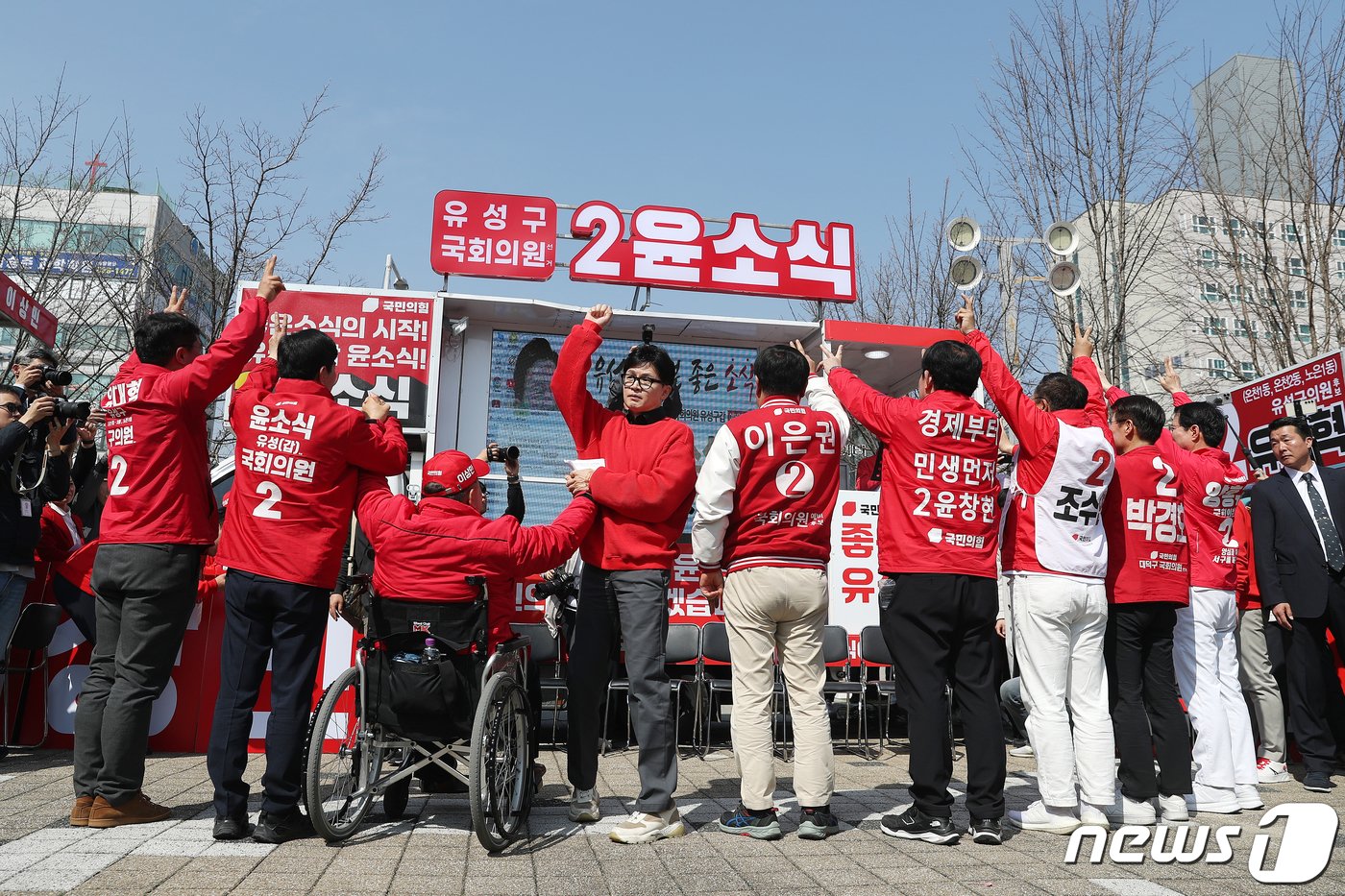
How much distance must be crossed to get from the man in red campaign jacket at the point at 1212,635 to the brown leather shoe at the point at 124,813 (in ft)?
16.5

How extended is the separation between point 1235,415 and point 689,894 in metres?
7.13

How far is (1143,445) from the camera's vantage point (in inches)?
189

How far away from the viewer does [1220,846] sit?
12.7ft

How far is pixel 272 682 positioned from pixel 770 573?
7.05 feet

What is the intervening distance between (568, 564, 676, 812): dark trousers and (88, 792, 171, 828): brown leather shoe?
1818mm

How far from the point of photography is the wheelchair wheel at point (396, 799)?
411 cm

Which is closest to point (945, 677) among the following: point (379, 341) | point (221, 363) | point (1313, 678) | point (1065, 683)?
point (1065, 683)

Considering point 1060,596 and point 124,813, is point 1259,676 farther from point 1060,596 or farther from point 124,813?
point 124,813

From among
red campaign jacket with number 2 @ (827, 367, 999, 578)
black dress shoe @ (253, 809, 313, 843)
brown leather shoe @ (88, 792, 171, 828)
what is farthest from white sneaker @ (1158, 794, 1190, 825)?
brown leather shoe @ (88, 792, 171, 828)

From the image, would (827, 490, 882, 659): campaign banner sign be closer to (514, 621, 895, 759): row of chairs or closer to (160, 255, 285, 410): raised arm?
(514, 621, 895, 759): row of chairs

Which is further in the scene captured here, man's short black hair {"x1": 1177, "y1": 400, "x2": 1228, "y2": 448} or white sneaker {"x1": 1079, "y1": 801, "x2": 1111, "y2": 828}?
man's short black hair {"x1": 1177, "y1": 400, "x2": 1228, "y2": 448}

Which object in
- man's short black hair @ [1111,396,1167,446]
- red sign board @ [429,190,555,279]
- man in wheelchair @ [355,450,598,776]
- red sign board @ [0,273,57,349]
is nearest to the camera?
man in wheelchair @ [355,450,598,776]

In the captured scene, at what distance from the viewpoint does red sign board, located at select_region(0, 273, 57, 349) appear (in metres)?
6.52

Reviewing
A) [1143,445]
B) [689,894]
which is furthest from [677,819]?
[1143,445]
